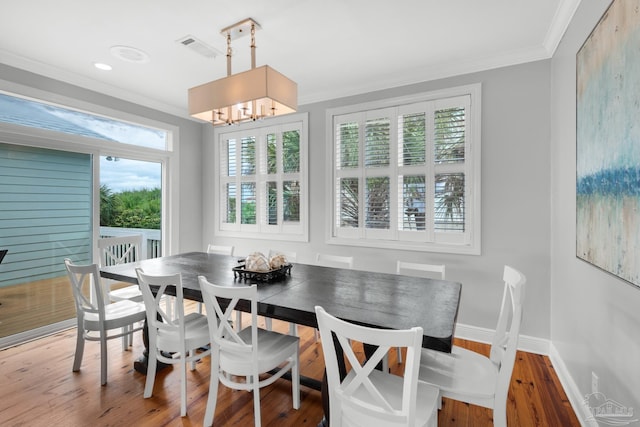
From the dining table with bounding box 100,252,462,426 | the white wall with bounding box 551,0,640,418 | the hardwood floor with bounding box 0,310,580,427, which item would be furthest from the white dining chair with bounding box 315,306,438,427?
the white wall with bounding box 551,0,640,418

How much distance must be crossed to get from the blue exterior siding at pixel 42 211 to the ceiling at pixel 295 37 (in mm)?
856

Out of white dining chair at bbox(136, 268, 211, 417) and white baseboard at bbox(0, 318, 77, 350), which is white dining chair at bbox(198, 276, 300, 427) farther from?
white baseboard at bbox(0, 318, 77, 350)

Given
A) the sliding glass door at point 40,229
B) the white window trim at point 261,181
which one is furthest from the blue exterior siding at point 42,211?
the white window trim at point 261,181

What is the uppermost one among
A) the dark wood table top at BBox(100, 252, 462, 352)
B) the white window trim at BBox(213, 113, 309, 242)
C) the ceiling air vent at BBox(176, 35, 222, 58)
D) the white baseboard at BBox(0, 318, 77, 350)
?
the ceiling air vent at BBox(176, 35, 222, 58)

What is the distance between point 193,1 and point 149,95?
2156 millimetres

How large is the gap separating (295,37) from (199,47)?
86 cm

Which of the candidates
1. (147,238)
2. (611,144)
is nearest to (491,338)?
(611,144)

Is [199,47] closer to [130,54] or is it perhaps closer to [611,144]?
[130,54]

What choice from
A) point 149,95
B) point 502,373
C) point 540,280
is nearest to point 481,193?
point 540,280

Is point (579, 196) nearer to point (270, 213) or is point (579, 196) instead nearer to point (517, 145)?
point (517, 145)

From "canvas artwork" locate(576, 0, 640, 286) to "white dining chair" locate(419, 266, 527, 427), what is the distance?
45 centimetres

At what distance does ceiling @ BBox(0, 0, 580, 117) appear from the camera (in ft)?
7.27

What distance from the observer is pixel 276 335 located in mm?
2088

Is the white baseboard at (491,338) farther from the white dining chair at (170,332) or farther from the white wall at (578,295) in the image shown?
the white dining chair at (170,332)
